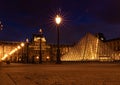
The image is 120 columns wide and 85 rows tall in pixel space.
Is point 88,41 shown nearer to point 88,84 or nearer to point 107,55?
point 107,55

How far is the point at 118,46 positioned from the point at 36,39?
44485 mm

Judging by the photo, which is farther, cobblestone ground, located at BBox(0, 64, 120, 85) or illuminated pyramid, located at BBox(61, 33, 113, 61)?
illuminated pyramid, located at BBox(61, 33, 113, 61)

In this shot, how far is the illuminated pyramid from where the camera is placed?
73.8 metres

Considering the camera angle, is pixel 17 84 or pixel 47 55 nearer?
pixel 17 84

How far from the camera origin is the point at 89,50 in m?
75.6

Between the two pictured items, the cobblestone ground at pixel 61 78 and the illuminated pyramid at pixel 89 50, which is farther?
the illuminated pyramid at pixel 89 50

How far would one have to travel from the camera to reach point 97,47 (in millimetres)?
75312

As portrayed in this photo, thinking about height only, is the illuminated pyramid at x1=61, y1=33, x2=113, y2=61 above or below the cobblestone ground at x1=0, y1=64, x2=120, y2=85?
above

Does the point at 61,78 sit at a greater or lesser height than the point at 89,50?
lesser

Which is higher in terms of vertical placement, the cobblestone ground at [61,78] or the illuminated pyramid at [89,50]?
the illuminated pyramid at [89,50]

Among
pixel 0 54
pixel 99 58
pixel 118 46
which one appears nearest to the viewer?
pixel 99 58

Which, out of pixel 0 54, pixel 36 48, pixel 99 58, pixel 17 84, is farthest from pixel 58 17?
pixel 0 54

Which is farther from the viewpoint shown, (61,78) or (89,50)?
(89,50)

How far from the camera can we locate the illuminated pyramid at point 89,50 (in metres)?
73.8
